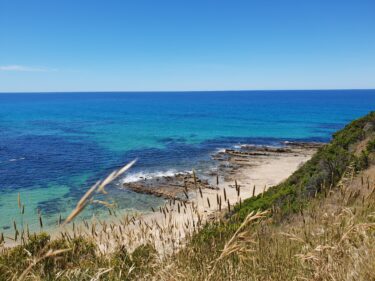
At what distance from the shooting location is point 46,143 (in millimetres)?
54938

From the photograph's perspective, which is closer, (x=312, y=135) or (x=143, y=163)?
(x=143, y=163)

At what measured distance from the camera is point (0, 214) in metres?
24.4

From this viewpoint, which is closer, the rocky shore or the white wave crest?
the rocky shore

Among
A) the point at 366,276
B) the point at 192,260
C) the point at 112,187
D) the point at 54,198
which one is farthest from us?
the point at 112,187

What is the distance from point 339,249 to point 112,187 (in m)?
29.9

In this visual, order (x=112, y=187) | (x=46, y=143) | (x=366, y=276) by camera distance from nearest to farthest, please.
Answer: (x=366, y=276)
(x=112, y=187)
(x=46, y=143)

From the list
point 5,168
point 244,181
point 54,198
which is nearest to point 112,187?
point 54,198

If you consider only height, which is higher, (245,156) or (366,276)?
(366,276)

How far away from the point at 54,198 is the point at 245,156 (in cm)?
2586

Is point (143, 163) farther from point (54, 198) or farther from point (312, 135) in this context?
point (312, 135)

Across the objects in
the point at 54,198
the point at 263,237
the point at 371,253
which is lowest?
the point at 54,198

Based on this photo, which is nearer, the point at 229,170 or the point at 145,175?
the point at 145,175

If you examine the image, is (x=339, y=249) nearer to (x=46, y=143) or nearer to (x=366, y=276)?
(x=366, y=276)

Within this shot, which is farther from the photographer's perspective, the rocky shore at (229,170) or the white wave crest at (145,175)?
the white wave crest at (145,175)
